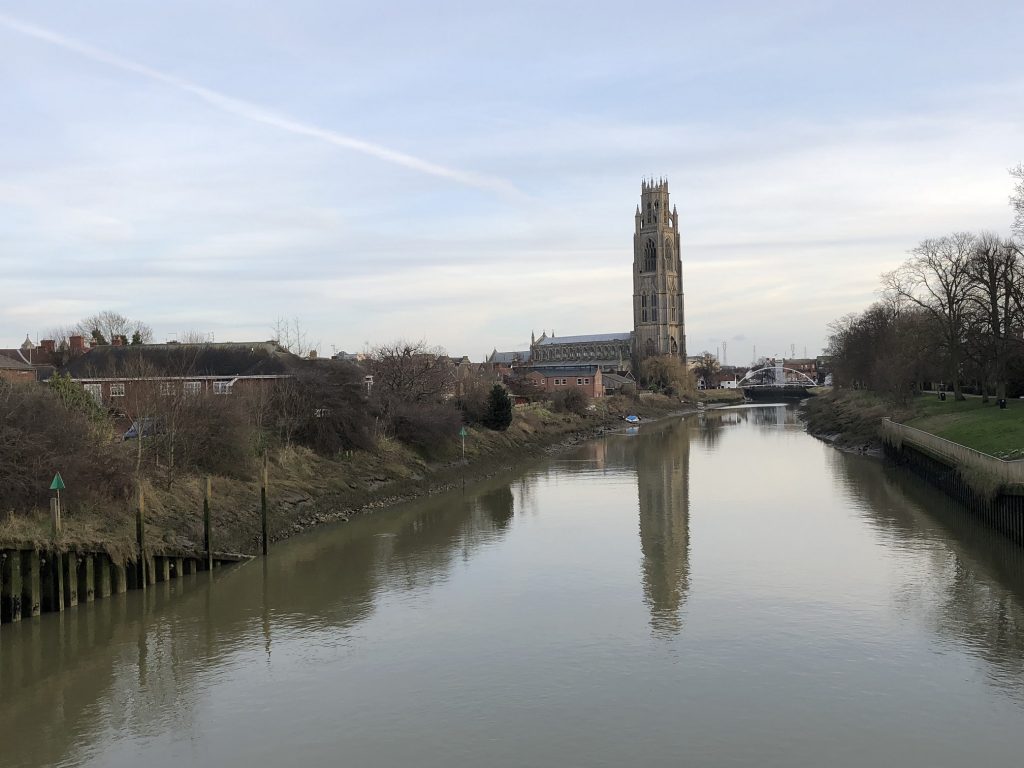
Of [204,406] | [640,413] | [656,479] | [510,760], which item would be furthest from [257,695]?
[640,413]

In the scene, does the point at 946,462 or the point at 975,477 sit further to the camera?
the point at 946,462

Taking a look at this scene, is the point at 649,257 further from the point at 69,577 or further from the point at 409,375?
the point at 69,577

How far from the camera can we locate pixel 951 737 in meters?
14.9

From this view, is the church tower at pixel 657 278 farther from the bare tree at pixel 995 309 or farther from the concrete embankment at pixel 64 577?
the concrete embankment at pixel 64 577

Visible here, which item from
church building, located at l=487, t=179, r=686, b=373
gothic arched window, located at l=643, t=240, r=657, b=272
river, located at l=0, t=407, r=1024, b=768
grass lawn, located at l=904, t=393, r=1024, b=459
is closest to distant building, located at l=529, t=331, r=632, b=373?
church building, located at l=487, t=179, r=686, b=373

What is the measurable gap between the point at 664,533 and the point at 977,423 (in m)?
21.9

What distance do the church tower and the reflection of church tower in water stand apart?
11128 centimetres

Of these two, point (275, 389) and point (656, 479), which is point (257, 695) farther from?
point (656, 479)

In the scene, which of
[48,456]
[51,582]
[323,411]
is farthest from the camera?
[323,411]

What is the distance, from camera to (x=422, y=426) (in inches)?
1980

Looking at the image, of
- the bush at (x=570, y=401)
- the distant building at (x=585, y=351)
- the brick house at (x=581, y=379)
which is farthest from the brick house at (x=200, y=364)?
the distant building at (x=585, y=351)

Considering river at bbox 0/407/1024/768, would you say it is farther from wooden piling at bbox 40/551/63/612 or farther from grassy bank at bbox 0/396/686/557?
grassy bank at bbox 0/396/686/557

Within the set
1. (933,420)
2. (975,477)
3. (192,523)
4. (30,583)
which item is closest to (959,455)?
(975,477)

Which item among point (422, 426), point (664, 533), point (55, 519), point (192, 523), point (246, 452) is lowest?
point (664, 533)
